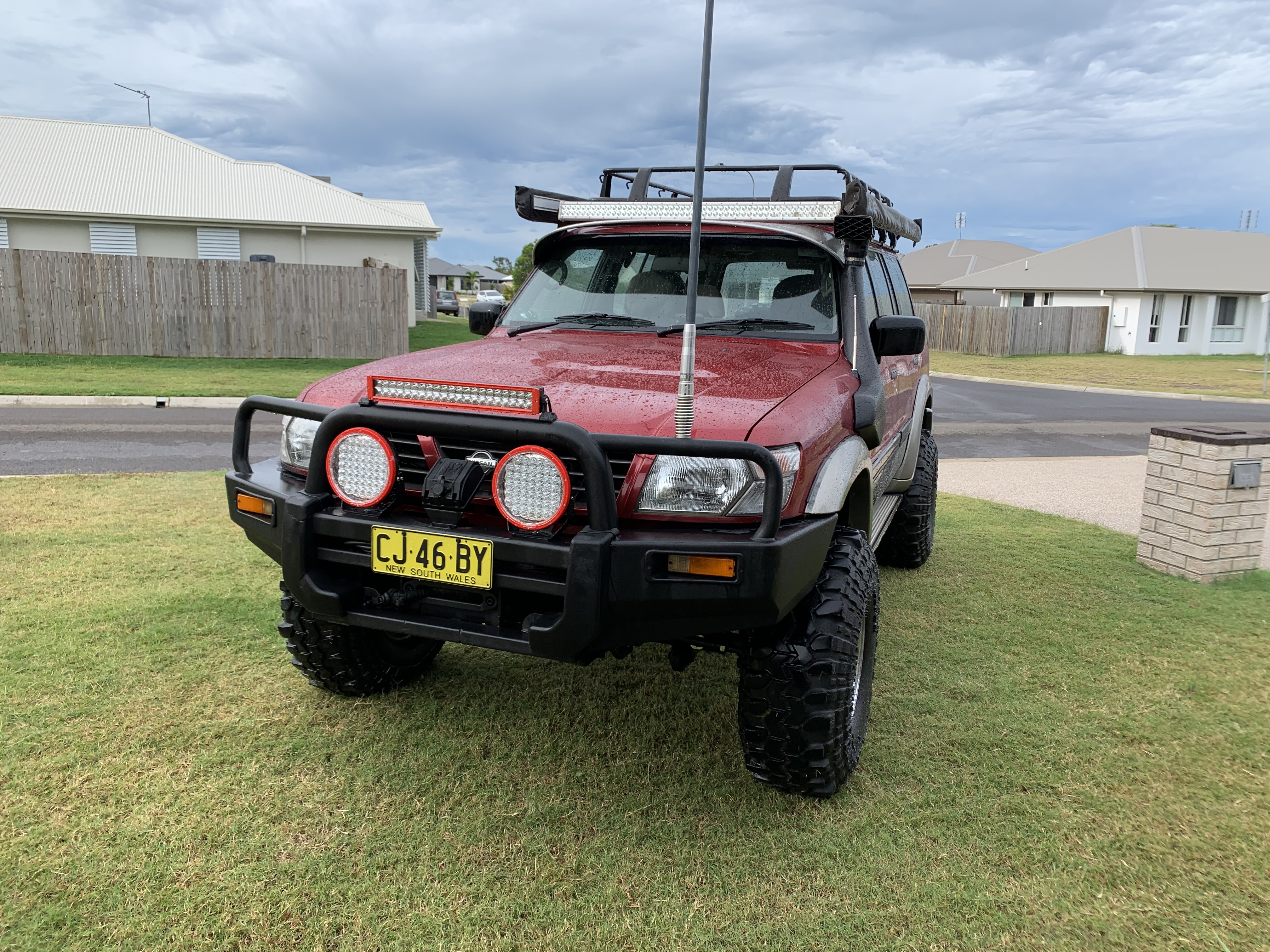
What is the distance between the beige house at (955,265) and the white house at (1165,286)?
25.6 feet

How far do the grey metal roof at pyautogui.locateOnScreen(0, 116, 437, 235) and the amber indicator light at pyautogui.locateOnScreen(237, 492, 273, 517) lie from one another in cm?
2383

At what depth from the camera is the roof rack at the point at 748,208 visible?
3.95m

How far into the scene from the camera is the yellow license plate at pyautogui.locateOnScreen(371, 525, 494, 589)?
2.77 metres

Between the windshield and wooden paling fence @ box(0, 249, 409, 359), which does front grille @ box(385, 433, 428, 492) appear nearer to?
the windshield

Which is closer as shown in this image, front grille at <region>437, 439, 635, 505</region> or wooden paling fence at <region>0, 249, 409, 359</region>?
front grille at <region>437, 439, 635, 505</region>

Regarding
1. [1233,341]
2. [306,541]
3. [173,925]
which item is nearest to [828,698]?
[306,541]

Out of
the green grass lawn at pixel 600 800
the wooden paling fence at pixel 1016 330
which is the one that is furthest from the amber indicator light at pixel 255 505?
the wooden paling fence at pixel 1016 330

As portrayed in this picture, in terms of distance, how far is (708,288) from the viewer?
425 centimetres

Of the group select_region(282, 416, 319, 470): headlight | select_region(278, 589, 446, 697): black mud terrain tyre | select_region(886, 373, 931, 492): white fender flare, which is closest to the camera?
select_region(282, 416, 319, 470): headlight

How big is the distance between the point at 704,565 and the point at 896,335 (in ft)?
5.83

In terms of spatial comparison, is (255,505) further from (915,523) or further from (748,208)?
(915,523)

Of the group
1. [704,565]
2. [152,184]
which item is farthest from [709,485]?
[152,184]

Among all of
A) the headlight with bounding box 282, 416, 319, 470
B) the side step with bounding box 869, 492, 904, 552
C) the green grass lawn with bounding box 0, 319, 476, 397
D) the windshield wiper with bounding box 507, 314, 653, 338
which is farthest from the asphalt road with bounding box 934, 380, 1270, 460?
the headlight with bounding box 282, 416, 319, 470

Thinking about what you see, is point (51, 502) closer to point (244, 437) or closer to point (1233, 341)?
point (244, 437)
